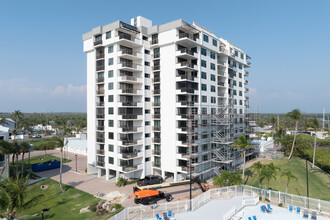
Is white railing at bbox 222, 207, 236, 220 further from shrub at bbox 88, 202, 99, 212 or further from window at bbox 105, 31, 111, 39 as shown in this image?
window at bbox 105, 31, 111, 39

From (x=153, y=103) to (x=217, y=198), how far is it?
2331cm

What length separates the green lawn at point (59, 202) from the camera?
94.6 feet

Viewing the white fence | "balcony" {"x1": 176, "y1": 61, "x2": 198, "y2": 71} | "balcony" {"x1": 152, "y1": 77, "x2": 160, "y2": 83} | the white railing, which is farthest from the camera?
"balcony" {"x1": 152, "y1": 77, "x2": 160, "y2": 83}

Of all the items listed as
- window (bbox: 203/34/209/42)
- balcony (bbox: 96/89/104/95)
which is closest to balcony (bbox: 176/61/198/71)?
window (bbox: 203/34/209/42)

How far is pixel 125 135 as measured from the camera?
41531 millimetres

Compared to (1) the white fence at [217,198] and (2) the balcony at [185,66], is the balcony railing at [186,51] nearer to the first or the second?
(2) the balcony at [185,66]

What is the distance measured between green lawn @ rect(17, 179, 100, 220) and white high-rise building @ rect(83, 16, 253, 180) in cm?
783

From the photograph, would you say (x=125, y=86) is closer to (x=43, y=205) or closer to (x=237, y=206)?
(x=43, y=205)

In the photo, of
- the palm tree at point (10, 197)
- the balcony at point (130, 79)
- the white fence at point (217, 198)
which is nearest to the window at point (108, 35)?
the balcony at point (130, 79)

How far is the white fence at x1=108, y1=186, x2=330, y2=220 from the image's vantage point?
2139 centimetres

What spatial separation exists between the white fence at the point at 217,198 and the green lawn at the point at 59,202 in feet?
34.2

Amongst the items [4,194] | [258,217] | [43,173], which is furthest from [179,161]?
[43,173]

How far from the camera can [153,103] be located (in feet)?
144

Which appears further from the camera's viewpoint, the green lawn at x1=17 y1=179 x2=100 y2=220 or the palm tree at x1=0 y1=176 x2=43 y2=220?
the green lawn at x1=17 y1=179 x2=100 y2=220
